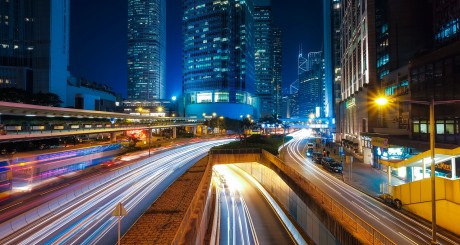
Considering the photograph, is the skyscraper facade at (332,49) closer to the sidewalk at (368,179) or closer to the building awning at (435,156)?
the sidewalk at (368,179)

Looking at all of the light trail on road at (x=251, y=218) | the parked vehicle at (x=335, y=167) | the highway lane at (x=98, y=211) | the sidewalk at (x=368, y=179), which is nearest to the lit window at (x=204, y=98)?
the light trail on road at (x=251, y=218)

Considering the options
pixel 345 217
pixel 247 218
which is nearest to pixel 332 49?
pixel 247 218

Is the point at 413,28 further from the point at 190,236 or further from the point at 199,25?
the point at 199,25

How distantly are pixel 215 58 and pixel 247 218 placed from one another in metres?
145

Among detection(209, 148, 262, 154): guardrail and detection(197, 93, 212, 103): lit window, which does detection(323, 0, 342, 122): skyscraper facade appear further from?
detection(209, 148, 262, 154): guardrail

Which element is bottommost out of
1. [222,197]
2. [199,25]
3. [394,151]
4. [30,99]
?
[222,197]

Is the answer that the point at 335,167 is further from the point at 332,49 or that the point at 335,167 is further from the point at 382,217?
the point at 332,49

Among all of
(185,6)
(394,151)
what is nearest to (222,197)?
(394,151)

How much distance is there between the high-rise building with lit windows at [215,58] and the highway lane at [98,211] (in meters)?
129

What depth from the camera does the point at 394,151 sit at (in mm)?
36938

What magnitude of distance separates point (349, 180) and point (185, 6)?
172 metres

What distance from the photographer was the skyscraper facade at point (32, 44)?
349ft

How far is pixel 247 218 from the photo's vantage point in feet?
103

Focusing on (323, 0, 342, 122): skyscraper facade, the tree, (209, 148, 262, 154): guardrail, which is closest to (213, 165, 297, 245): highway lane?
(209, 148, 262, 154): guardrail
